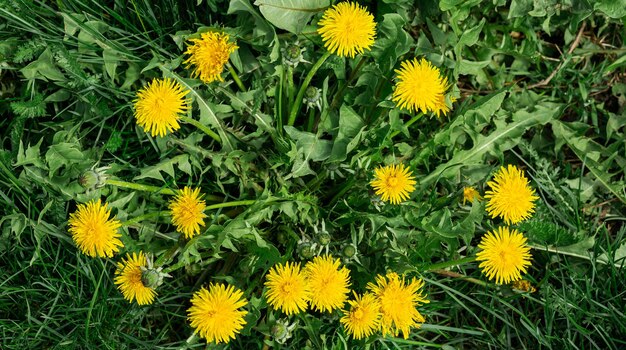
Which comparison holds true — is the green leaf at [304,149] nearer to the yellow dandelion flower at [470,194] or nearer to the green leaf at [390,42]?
the green leaf at [390,42]

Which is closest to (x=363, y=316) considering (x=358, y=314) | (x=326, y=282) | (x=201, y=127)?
(x=358, y=314)

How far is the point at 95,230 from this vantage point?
7.00 ft

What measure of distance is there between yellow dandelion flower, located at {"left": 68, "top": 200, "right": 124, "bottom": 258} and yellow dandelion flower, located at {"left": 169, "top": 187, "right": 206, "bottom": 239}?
180 mm

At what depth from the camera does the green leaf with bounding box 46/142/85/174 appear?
2254 mm

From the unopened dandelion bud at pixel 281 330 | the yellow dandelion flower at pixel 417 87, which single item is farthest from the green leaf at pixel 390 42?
the unopened dandelion bud at pixel 281 330

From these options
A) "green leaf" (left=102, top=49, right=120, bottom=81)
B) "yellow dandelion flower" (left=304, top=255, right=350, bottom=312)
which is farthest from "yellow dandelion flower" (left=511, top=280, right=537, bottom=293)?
"green leaf" (left=102, top=49, right=120, bottom=81)

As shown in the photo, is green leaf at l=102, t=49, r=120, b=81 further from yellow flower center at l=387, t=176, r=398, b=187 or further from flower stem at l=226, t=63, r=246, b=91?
yellow flower center at l=387, t=176, r=398, b=187

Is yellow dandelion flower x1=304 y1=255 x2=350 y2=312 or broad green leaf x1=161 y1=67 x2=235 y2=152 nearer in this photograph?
yellow dandelion flower x1=304 y1=255 x2=350 y2=312

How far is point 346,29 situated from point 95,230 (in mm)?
983

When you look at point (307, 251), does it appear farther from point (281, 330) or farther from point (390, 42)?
point (390, 42)

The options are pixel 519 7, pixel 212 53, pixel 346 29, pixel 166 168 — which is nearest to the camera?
pixel 346 29

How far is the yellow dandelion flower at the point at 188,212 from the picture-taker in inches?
84.4

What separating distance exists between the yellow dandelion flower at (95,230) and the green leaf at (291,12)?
80cm

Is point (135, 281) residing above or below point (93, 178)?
below
